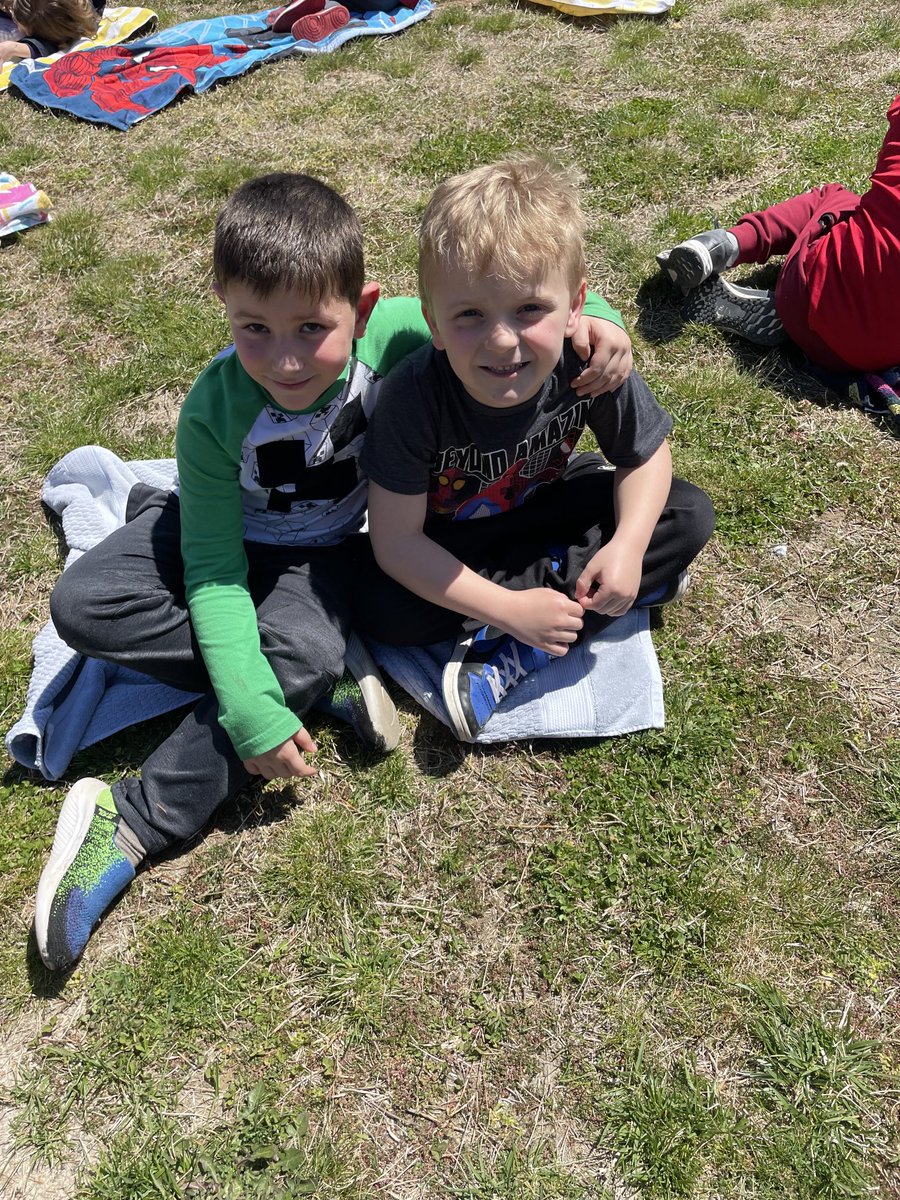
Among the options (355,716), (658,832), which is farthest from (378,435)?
→ (658,832)

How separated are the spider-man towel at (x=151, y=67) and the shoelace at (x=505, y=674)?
4.80m

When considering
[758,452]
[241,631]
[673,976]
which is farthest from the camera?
[758,452]

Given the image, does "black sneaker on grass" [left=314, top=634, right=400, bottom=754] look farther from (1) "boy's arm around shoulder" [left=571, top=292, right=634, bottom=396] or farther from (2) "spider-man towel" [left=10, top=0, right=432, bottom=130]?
(2) "spider-man towel" [left=10, top=0, right=432, bottom=130]

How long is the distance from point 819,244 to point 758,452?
103 centimetres

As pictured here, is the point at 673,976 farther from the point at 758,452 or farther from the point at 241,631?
the point at 758,452

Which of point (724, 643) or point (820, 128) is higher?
point (820, 128)

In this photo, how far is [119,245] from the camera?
4754 millimetres

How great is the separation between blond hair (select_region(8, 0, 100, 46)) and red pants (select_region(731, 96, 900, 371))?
5.41 meters

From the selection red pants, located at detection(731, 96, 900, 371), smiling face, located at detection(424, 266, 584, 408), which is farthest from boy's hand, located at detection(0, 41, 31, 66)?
smiling face, located at detection(424, 266, 584, 408)

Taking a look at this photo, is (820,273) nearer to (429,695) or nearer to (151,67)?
(429,695)

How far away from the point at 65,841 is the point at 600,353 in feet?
6.43

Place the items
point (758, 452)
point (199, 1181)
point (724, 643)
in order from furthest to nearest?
point (758, 452)
point (724, 643)
point (199, 1181)

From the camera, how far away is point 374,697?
106 inches

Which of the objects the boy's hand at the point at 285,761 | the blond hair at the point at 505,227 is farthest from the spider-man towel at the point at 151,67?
the boy's hand at the point at 285,761
